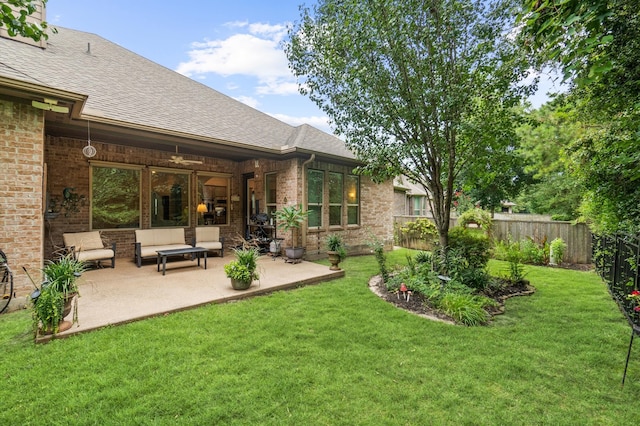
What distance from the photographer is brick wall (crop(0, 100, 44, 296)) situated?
400 centimetres

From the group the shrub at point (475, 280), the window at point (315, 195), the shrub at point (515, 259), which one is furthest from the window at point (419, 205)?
the shrub at point (475, 280)

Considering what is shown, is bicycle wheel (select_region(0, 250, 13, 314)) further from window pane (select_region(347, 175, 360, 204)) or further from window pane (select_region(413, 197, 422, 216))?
window pane (select_region(413, 197, 422, 216))

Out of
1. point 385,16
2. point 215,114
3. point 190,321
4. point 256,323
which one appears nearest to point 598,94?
point 385,16

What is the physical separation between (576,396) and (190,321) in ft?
13.3

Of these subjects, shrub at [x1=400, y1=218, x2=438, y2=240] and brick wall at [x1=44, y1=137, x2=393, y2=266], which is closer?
brick wall at [x1=44, y1=137, x2=393, y2=266]

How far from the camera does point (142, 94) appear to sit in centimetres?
764

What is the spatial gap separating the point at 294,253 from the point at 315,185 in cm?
225

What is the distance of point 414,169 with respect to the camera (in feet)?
19.6

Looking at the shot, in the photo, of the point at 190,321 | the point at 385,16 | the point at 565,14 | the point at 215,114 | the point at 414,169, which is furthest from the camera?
the point at 215,114

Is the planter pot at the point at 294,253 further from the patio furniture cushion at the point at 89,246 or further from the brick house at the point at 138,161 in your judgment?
the patio furniture cushion at the point at 89,246

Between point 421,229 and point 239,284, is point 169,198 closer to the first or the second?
point 239,284

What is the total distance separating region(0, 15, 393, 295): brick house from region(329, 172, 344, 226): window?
3cm

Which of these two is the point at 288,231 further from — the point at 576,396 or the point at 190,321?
the point at 576,396

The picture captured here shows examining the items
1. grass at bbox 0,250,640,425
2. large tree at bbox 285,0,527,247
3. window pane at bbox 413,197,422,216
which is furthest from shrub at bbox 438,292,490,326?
window pane at bbox 413,197,422,216
